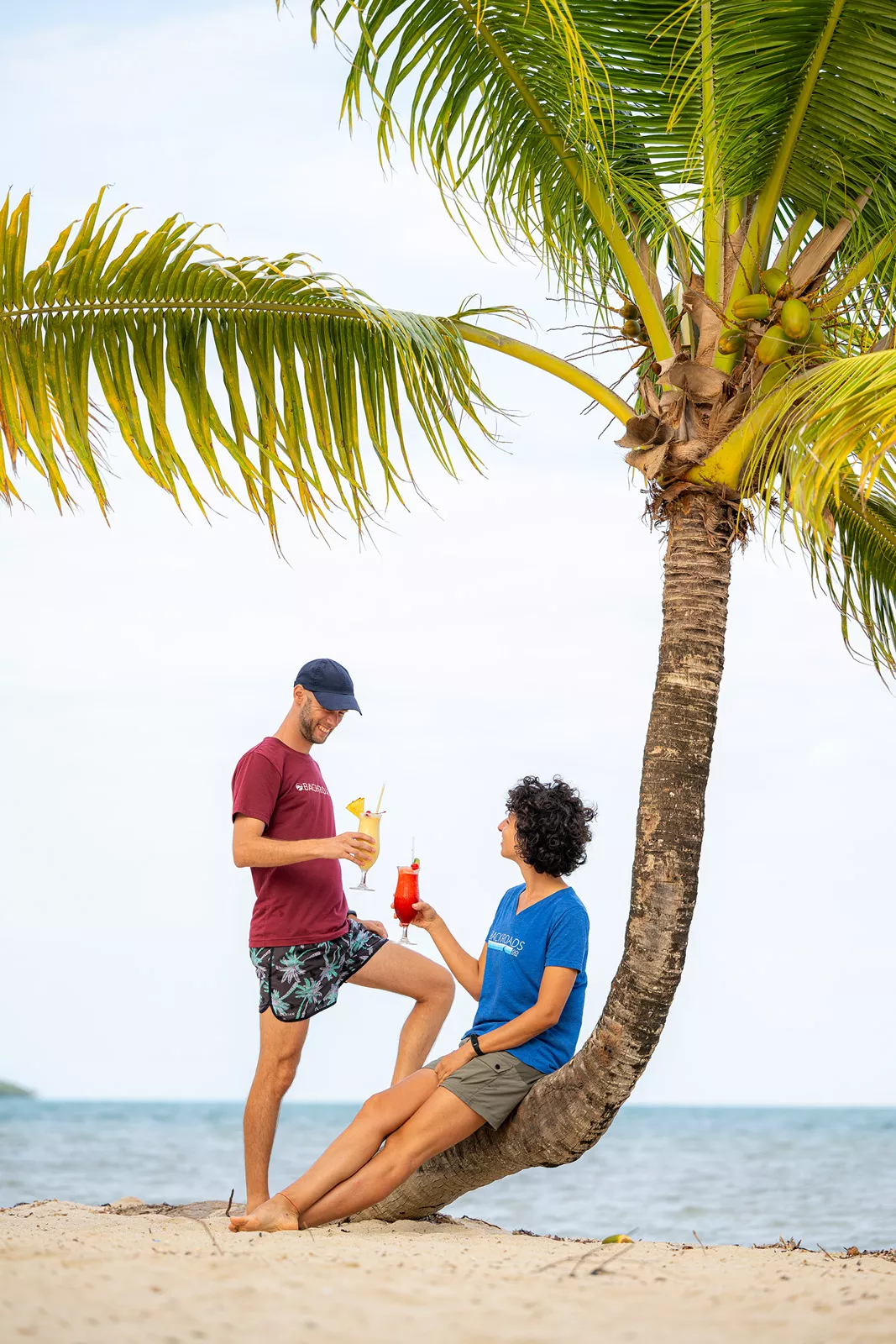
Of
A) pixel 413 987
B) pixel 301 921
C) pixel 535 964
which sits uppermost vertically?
pixel 301 921

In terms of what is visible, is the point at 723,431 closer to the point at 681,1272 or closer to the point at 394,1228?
the point at 681,1272

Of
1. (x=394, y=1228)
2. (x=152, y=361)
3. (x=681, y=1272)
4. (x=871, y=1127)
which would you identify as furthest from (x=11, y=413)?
(x=871, y=1127)

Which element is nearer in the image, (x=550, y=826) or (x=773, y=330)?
(x=550, y=826)

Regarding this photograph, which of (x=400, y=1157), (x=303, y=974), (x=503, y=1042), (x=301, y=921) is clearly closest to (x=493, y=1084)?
(x=503, y=1042)

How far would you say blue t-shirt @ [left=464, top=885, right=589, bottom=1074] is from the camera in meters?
3.98

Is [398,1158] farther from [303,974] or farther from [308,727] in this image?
[308,727]

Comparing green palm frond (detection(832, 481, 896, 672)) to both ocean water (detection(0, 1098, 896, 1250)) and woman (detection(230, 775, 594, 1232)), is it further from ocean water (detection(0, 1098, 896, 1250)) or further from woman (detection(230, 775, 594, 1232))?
ocean water (detection(0, 1098, 896, 1250))

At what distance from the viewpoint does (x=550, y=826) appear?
409cm

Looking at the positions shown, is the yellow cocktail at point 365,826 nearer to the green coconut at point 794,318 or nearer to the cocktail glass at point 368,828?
the cocktail glass at point 368,828

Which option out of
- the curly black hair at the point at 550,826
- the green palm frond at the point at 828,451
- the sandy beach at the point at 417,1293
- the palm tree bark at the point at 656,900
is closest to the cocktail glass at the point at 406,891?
the curly black hair at the point at 550,826

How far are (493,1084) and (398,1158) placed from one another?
0.39 metres

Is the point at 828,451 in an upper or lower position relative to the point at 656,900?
upper

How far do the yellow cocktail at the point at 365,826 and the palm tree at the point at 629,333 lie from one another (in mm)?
916

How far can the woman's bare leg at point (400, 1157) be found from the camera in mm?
3918
